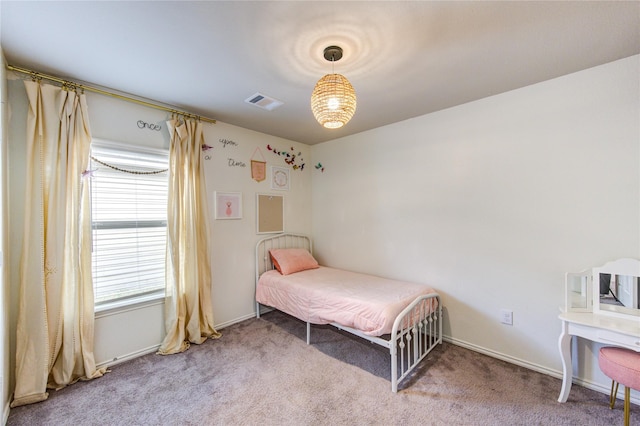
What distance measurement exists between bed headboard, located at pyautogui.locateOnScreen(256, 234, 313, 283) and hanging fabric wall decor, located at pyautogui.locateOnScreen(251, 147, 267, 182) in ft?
2.68

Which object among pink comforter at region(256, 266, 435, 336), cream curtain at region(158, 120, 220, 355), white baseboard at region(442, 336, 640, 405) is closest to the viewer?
white baseboard at region(442, 336, 640, 405)

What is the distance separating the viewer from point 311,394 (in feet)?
6.36

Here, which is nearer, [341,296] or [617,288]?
[617,288]

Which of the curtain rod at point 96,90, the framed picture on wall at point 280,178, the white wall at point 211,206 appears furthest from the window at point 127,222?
the framed picture on wall at point 280,178

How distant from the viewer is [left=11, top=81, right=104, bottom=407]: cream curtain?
6.04 feet

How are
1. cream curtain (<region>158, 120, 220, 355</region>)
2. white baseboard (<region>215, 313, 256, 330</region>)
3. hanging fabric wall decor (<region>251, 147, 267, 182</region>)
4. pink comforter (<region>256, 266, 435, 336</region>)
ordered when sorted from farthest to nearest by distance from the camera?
hanging fabric wall decor (<region>251, 147, 267, 182</region>) → white baseboard (<region>215, 313, 256, 330</region>) → cream curtain (<region>158, 120, 220, 355</region>) → pink comforter (<region>256, 266, 435, 336</region>)

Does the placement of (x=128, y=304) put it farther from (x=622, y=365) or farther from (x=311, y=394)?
(x=622, y=365)

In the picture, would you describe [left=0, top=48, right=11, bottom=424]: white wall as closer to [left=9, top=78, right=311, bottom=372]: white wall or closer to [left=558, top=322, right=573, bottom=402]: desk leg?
[left=9, top=78, right=311, bottom=372]: white wall

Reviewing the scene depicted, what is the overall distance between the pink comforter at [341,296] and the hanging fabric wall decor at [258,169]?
4.05 ft

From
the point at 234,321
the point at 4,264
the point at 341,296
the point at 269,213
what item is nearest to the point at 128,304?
the point at 4,264

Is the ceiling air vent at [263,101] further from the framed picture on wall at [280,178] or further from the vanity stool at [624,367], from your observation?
the vanity stool at [624,367]

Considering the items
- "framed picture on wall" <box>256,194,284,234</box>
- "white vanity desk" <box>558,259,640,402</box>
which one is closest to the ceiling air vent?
"framed picture on wall" <box>256,194,284,234</box>

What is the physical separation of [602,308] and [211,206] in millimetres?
3514

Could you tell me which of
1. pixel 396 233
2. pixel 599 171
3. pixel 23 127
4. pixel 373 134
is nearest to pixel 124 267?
pixel 23 127
